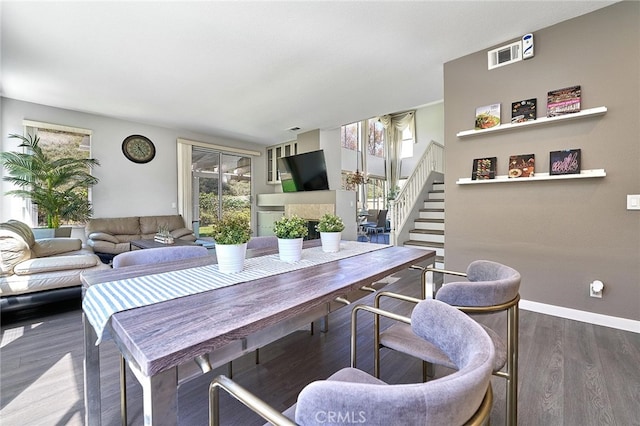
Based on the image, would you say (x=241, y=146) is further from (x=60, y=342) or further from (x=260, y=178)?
(x=60, y=342)

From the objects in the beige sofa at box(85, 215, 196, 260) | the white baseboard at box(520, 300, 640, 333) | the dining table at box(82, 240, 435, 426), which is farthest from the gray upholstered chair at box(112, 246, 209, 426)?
the beige sofa at box(85, 215, 196, 260)

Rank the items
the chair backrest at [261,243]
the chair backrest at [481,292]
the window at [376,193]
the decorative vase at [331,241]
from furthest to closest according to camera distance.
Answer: the window at [376,193] < the chair backrest at [261,243] < the decorative vase at [331,241] < the chair backrest at [481,292]

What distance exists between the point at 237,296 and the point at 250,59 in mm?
2967

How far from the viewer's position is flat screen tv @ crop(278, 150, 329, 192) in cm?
587

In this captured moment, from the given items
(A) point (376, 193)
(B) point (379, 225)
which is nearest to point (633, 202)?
(B) point (379, 225)

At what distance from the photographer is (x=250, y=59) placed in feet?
10.1

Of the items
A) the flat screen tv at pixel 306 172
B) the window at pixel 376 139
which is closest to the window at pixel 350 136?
the window at pixel 376 139

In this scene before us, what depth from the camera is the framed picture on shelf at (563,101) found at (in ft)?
7.95

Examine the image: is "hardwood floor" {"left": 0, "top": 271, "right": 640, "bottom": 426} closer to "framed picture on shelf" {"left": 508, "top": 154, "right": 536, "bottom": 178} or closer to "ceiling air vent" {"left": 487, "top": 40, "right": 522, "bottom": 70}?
"framed picture on shelf" {"left": 508, "top": 154, "right": 536, "bottom": 178}

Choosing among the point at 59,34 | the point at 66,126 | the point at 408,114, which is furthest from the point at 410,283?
the point at 408,114

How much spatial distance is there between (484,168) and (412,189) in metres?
2.19

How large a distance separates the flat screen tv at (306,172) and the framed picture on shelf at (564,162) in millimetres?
3932

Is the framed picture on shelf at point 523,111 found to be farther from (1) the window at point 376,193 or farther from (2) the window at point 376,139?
(1) the window at point 376,193

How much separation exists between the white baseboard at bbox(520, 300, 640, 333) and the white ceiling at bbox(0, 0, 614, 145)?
2638 mm
